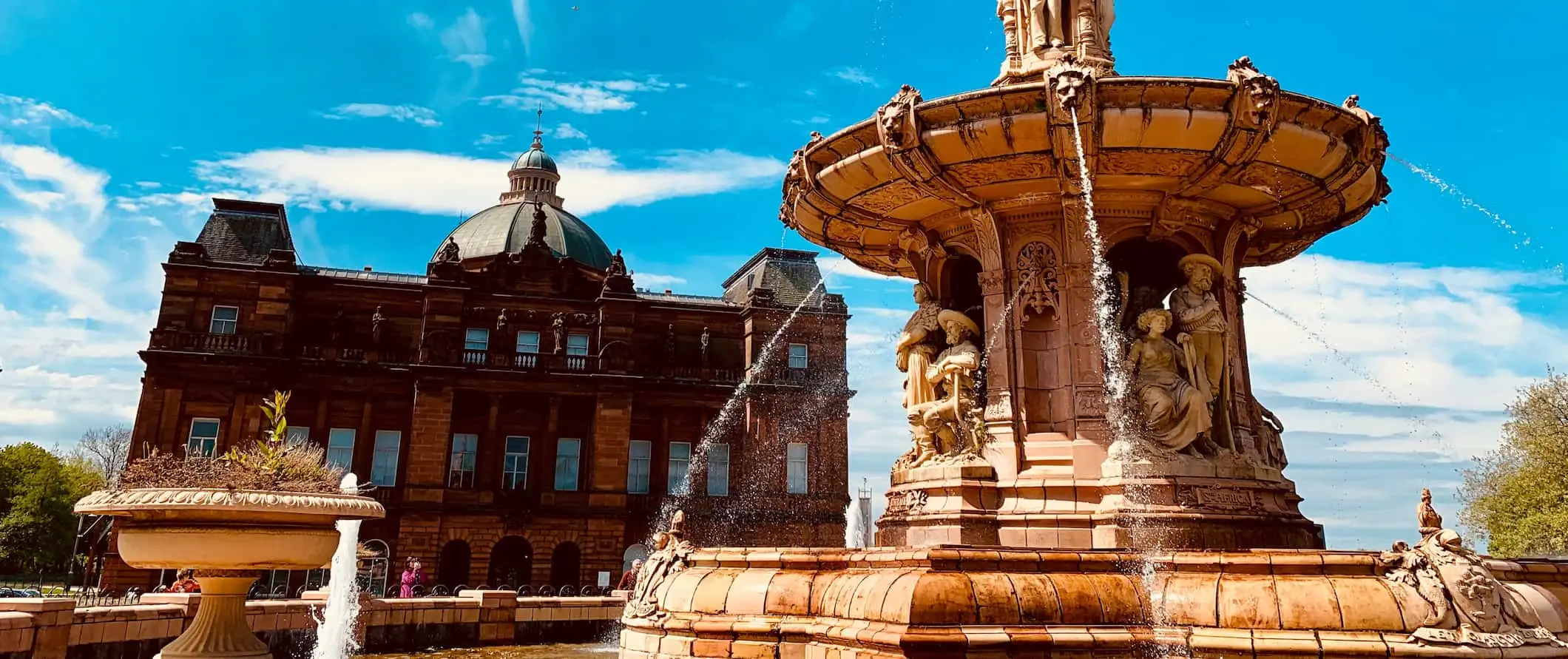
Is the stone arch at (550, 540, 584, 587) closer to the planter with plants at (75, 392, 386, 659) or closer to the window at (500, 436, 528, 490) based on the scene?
the window at (500, 436, 528, 490)

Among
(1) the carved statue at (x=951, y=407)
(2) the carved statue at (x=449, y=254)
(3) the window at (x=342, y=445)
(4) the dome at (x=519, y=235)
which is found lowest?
(1) the carved statue at (x=951, y=407)

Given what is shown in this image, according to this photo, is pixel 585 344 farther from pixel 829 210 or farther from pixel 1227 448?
pixel 1227 448

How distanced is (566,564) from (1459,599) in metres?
36.2

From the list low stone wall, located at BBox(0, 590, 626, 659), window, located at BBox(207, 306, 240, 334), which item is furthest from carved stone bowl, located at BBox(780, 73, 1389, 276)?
window, located at BBox(207, 306, 240, 334)

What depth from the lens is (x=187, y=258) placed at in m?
38.3

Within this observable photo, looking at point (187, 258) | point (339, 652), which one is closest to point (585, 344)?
point (187, 258)

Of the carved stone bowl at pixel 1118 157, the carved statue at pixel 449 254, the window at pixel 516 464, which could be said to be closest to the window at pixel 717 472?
the window at pixel 516 464

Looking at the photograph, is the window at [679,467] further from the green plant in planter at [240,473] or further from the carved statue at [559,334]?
the green plant in planter at [240,473]

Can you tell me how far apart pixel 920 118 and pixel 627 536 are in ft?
109

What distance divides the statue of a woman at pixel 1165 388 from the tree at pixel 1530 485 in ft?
83.8

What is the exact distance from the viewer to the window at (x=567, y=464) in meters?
39.8

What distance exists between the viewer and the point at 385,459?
1527 inches

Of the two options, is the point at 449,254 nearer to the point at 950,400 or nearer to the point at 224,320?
the point at 224,320

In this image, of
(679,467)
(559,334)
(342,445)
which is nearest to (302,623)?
(342,445)
